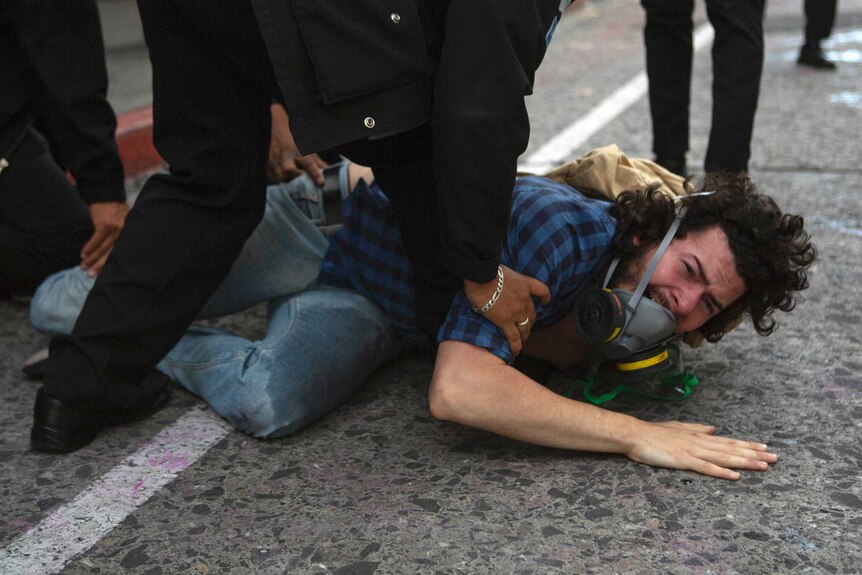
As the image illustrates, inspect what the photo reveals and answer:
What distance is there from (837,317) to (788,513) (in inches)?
45.4

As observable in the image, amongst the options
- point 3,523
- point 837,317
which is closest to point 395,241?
point 3,523

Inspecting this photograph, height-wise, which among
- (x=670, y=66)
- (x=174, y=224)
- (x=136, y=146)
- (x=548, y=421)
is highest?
(x=174, y=224)

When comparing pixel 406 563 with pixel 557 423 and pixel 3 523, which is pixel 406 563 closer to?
pixel 557 423

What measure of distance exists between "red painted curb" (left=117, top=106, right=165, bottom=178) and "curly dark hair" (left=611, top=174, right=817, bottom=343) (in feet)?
9.59

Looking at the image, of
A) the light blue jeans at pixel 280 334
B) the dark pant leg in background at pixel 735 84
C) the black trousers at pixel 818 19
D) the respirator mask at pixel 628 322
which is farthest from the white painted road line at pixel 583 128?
the respirator mask at pixel 628 322

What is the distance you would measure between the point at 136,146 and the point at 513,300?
3.15 m

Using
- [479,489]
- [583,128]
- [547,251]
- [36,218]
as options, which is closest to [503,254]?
[547,251]

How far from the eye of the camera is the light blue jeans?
2.46 m

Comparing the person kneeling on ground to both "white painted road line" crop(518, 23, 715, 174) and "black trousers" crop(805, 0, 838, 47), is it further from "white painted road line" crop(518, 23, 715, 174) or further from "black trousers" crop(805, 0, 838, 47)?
"black trousers" crop(805, 0, 838, 47)

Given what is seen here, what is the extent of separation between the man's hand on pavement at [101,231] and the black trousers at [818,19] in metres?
5.30

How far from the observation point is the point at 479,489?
217 cm

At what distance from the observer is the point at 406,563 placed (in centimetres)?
192

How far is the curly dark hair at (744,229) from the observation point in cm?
242

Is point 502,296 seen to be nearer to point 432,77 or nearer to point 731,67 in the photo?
point 432,77
